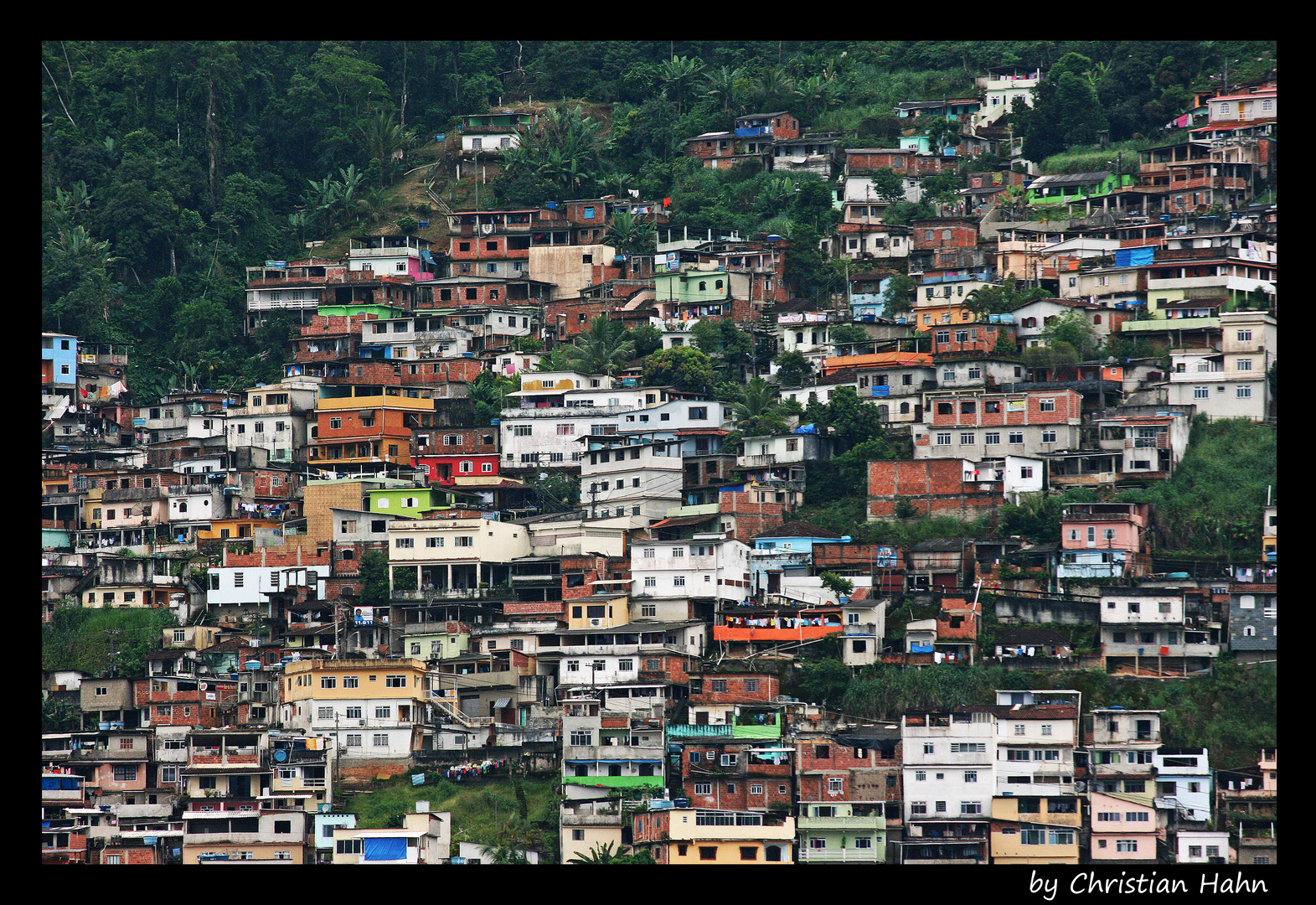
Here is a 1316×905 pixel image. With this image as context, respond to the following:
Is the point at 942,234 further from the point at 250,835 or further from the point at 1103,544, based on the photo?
the point at 250,835

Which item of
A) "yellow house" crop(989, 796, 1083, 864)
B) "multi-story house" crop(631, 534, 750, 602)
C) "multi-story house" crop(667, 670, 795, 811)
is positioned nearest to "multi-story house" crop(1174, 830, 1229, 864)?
"yellow house" crop(989, 796, 1083, 864)

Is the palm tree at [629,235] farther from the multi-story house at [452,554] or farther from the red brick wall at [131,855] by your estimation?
the red brick wall at [131,855]

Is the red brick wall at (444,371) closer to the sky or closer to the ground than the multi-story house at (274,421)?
closer to the sky

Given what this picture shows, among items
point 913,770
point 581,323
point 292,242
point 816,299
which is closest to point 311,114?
point 292,242

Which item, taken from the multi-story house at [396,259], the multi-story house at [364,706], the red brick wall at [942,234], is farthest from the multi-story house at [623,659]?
the multi-story house at [396,259]

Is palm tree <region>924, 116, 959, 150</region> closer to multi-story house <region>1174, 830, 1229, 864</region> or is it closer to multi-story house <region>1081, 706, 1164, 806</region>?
multi-story house <region>1081, 706, 1164, 806</region>

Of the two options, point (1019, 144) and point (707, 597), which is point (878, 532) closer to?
point (707, 597)
